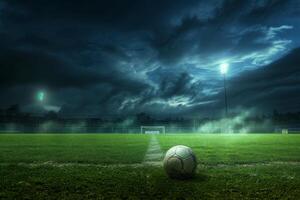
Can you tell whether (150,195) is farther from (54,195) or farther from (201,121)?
(201,121)

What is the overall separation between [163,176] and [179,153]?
640 millimetres

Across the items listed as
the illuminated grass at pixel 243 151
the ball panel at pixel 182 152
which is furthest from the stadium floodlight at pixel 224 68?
the ball panel at pixel 182 152

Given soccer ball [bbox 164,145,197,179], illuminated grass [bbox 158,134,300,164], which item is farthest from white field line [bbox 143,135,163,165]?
soccer ball [bbox 164,145,197,179]

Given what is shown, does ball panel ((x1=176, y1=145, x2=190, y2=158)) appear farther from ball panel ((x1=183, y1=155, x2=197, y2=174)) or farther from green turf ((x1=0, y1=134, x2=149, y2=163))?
green turf ((x1=0, y1=134, x2=149, y2=163))

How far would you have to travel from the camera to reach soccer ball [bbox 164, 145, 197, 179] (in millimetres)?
6137

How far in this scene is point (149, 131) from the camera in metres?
68.3

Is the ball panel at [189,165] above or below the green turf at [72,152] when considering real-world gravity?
above

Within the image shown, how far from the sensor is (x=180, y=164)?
6137 millimetres

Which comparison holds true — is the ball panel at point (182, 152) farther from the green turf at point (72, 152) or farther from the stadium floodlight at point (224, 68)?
the stadium floodlight at point (224, 68)

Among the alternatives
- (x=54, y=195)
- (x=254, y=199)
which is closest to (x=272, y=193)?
(x=254, y=199)

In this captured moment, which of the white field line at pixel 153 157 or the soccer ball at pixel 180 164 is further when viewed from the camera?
the white field line at pixel 153 157

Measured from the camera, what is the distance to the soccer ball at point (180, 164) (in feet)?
20.1

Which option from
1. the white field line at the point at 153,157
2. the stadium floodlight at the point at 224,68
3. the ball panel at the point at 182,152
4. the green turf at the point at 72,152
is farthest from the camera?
the stadium floodlight at the point at 224,68

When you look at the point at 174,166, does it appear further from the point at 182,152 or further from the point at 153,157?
the point at 153,157
